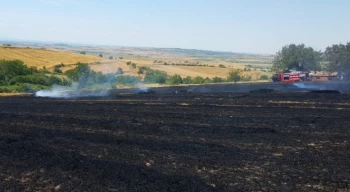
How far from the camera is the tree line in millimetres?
67375

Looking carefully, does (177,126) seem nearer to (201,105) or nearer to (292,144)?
(292,144)

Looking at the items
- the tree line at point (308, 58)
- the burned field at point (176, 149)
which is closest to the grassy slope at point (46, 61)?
the tree line at point (308, 58)

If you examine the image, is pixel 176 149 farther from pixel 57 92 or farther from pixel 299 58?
pixel 299 58

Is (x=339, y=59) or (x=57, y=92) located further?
(x=339, y=59)

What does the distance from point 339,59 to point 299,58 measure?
6.82m

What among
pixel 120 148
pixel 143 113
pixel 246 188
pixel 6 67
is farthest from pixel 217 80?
pixel 246 188

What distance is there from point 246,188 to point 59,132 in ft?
34.7

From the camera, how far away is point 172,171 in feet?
37.9

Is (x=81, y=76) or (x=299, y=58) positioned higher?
(x=299, y=58)

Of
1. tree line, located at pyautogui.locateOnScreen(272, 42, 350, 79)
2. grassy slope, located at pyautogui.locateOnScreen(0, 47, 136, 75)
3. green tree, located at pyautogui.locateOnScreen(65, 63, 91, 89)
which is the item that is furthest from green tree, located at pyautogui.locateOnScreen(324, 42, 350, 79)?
green tree, located at pyautogui.locateOnScreen(65, 63, 91, 89)

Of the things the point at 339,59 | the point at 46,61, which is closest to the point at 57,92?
the point at 46,61

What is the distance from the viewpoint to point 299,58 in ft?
229

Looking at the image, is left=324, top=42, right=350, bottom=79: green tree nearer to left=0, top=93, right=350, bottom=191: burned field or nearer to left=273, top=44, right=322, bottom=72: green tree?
left=273, top=44, right=322, bottom=72: green tree

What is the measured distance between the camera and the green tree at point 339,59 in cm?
6444
